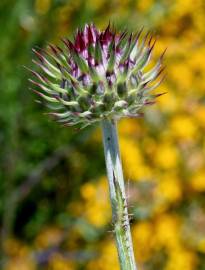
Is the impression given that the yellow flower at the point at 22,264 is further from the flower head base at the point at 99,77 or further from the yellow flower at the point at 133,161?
the flower head base at the point at 99,77

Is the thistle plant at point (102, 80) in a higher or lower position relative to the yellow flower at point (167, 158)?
lower

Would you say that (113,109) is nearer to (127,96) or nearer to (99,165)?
(127,96)

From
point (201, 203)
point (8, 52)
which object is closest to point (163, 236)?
point (201, 203)

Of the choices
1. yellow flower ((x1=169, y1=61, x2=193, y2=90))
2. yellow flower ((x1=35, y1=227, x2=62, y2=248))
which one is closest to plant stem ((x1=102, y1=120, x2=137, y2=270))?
yellow flower ((x1=35, y1=227, x2=62, y2=248))

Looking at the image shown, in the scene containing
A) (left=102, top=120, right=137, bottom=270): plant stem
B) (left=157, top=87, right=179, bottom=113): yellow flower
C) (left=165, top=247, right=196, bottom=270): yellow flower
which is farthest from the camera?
(left=157, top=87, right=179, bottom=113): yellow flower

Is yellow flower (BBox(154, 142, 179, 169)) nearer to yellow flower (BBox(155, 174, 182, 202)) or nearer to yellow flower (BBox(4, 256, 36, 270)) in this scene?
yellow flower (BBox(155, 174, 182, 202))

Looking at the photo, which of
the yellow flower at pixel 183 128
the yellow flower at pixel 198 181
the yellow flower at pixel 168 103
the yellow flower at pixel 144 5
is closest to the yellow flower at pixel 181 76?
the yellow flower at pixel 168 103
